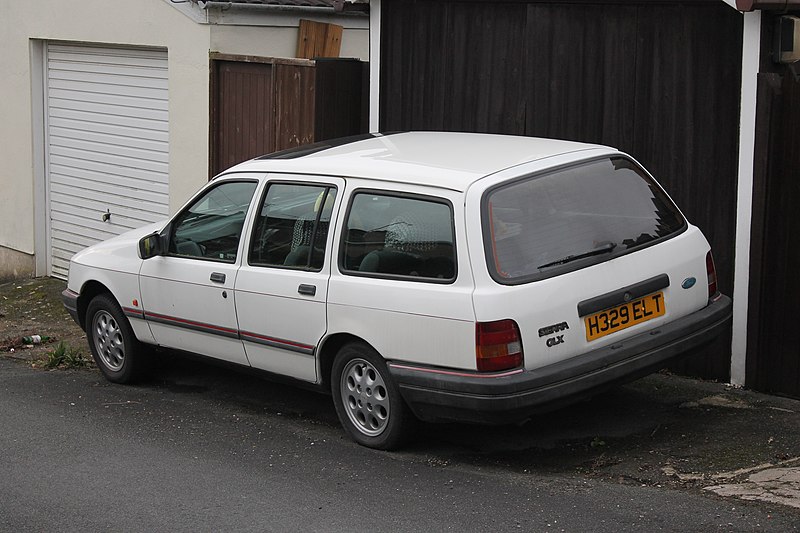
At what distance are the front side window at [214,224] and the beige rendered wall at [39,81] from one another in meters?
3.63

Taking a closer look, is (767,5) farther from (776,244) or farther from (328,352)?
(328,352)

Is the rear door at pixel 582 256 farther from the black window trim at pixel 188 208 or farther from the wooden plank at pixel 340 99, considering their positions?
the wooden plank at pixel 340 99

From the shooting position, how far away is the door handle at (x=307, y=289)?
7191 millimetres

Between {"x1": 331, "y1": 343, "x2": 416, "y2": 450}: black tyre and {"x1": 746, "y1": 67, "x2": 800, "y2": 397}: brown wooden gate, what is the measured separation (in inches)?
101

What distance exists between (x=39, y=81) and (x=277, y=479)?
331 inches

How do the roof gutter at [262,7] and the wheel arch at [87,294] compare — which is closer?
the wheel arch at [87,294]

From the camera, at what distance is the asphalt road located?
5980 millimetres

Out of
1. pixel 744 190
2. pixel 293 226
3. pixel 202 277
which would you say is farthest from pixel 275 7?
pixel 744 190

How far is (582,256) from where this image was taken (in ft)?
21.7

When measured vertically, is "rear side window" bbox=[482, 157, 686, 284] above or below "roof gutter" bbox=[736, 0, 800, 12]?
below

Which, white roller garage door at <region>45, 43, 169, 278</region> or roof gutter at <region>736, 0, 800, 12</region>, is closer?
roof gutter at <region>736, 0, 800, 12</region>

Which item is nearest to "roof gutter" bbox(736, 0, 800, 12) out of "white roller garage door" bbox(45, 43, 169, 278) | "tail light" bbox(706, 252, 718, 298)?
"tail light" bbox(706, 252, 718, 298)

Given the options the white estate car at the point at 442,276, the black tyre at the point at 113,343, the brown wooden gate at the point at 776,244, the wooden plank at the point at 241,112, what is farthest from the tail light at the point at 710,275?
the wooden plank at the point at 241,112

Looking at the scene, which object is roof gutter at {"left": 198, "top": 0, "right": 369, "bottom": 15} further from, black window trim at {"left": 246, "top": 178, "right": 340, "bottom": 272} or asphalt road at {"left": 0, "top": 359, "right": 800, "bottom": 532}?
asphalt road at {"left": 0, "top": 359, "right": 800, "bottom": 532}
